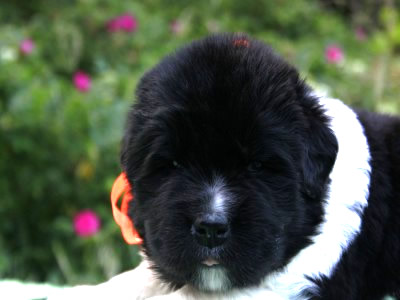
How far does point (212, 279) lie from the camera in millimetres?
2867

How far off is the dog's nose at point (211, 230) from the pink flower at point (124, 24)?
5.09 meters

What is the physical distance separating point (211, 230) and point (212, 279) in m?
0.28

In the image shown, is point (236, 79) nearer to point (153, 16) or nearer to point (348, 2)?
point (153, 16)

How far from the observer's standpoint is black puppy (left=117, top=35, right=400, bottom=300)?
2830mm

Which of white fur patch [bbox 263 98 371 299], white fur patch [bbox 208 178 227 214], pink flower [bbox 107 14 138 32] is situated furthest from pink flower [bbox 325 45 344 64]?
white fur patch [bbox 208 178 227 214]

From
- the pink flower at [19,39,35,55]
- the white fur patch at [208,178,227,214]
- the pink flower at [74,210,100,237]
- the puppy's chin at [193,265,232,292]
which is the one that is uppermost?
the white fur patch at [208,178,227,214]

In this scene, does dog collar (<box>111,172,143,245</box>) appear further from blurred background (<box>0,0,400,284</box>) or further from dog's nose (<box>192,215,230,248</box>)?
blurred background (<box>0,0,400,284</box>)

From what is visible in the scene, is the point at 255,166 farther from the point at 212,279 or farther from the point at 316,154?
the point at 212,279

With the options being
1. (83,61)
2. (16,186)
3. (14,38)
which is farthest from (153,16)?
(16,186)

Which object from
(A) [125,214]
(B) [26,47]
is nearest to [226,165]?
(A) [125,214]

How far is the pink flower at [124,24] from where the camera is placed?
7.46m

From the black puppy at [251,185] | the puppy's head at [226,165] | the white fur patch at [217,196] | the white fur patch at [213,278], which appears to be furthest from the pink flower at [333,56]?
the white fur patch at [213,278]

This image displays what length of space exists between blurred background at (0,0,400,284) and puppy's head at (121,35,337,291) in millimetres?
2463

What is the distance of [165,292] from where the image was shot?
3320mm
